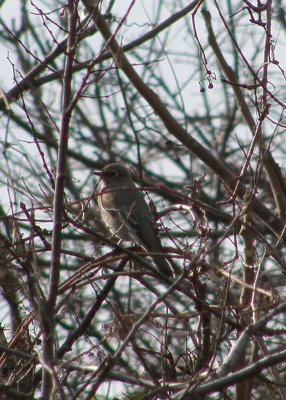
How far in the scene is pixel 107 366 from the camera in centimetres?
413

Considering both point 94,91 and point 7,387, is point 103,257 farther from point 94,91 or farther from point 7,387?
point 94,91

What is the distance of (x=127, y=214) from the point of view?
9711mm

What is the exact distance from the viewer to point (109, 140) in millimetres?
15438

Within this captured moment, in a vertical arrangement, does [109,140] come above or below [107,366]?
above

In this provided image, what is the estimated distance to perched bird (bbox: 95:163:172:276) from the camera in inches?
356

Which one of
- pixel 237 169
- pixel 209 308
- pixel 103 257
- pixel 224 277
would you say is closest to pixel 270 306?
pixel 209 308

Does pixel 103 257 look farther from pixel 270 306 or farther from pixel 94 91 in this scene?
pixel 94 91

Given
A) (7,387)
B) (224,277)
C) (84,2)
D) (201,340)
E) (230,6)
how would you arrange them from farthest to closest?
(230,6) → (84,2) → (224,277) → (201,340) → (7,387)

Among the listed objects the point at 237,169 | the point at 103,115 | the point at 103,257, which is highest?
the point at 103,115

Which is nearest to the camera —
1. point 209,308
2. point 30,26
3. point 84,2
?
point 209,308

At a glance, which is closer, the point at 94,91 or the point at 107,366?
the point at 107,366

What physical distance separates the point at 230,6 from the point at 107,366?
38.8 feet

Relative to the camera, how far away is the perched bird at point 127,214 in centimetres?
904

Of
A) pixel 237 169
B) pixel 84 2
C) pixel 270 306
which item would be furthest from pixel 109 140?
pixel 270 306
